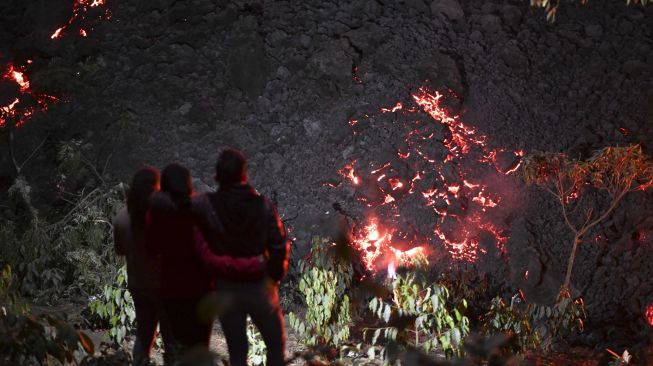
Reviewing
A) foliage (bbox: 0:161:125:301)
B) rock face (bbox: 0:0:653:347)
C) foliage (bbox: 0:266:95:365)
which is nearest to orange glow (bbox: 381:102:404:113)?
rock face (bbox: 0:0:653:347)

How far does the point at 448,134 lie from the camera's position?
7.28 m

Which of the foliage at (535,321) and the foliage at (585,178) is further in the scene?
the foliage at (585,178)

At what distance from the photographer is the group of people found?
346 cm

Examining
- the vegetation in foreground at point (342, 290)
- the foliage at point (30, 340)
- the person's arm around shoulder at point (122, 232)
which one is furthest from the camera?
the vegetation in foreground at point (342, 290)

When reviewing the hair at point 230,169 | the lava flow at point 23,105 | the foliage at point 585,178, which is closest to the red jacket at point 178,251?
the hair at point 230,169

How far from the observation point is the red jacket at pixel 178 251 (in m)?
3.54

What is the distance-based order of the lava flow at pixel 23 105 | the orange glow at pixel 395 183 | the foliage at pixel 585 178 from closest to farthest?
the foliage at pixel 585 178 < the orange glow at pixel 395 183 < the lava flow at pixel 23 105

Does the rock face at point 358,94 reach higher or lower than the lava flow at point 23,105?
lower

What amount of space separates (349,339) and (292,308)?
0.83m

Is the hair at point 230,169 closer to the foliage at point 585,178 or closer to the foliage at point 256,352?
the foliage at point 256,352

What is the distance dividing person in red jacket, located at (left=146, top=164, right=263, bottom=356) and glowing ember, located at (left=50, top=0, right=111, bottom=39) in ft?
16.7

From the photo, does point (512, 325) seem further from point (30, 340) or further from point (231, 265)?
point (30, 340)

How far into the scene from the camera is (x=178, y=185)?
3.53 meters

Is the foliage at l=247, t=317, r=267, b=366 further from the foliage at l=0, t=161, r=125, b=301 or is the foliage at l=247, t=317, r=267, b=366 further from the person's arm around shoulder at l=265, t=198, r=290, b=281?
the person's arm around shoulder at l=265, t=198, r=290, b=281
